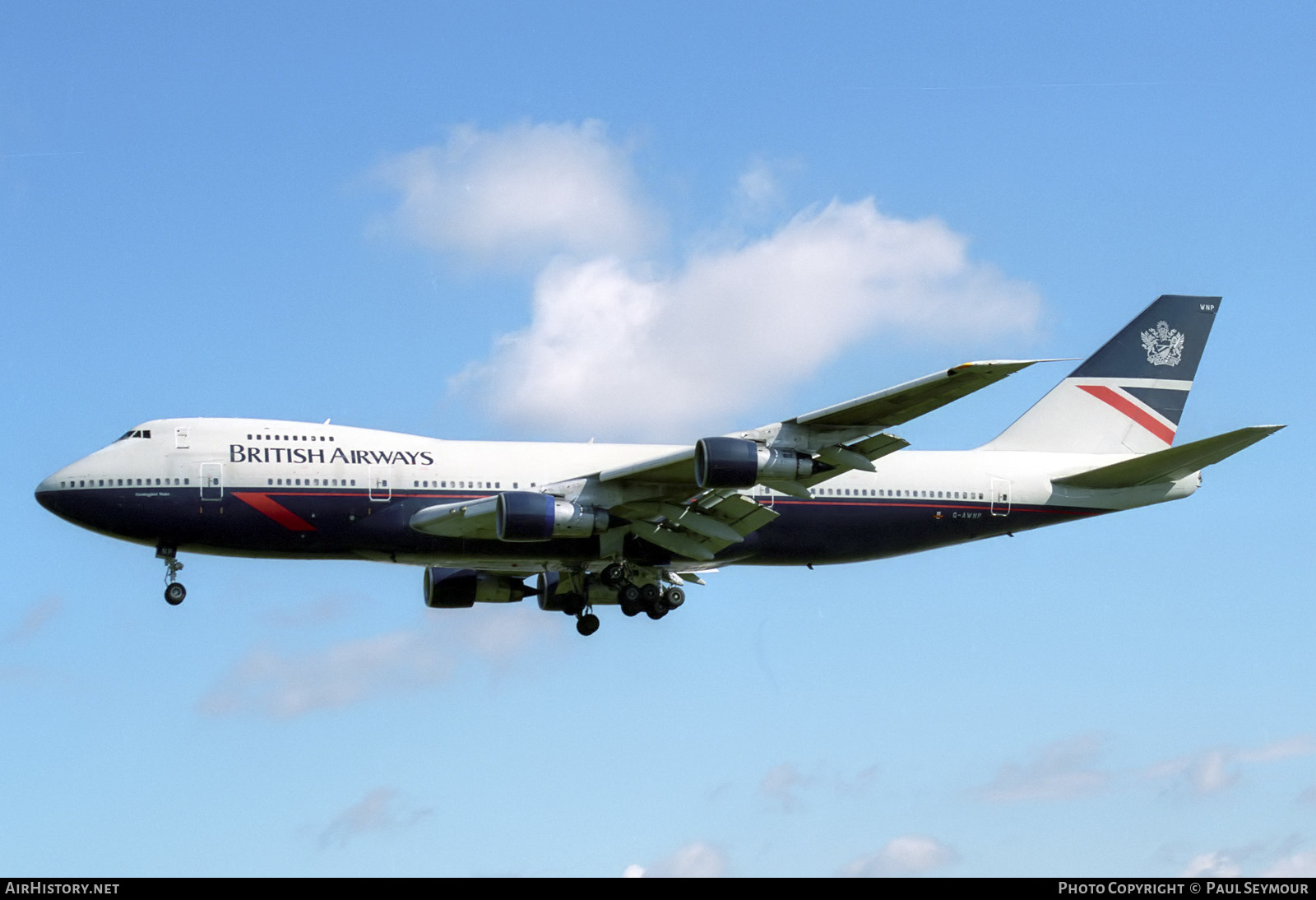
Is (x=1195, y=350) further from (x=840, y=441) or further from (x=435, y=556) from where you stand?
(x=435, y=556)

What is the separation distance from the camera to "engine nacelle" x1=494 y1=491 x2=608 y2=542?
120 ft

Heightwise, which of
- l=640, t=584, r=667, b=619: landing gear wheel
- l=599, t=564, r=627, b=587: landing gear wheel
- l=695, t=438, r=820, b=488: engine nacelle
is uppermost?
l=695, t=438, r=820, b=488: engine nacelle

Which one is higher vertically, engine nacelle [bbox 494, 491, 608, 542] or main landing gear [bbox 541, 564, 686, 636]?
engine nacelle [bbox 494, 491, 608, 542]

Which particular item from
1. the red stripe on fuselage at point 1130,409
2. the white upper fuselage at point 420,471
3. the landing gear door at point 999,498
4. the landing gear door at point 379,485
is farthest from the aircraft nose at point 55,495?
the red stripe on fuselage at point 1130,409

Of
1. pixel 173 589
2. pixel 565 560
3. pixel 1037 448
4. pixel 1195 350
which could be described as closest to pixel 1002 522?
pixel 1037 448

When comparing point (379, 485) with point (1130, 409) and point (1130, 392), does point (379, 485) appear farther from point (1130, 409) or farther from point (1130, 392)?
point (1130, 392)

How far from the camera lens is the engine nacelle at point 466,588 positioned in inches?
1711

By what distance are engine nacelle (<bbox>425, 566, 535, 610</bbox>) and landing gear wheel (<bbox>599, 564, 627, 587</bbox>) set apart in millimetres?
4415

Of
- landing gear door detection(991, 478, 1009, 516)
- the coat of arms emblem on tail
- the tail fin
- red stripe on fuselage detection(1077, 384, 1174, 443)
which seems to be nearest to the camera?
landing gear door detection(991, 478, 1009, 516)

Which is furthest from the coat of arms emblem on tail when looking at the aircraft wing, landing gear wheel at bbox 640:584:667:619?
landing gear wheel at bbox 640:584:667:619

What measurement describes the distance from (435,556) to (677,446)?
6.80 metres

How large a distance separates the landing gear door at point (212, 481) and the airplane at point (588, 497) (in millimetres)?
44

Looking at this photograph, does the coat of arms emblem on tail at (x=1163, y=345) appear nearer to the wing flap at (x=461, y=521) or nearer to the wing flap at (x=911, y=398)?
the wing flap at (x=911, y=398)

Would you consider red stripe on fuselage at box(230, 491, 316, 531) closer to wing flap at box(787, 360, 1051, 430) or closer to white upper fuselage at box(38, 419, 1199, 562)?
white upper fuselage at box(38, 419, 1199, 562)
